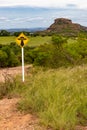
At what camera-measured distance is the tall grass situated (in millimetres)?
7395

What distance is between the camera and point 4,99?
377 inches

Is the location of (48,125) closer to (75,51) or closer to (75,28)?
(75,51)

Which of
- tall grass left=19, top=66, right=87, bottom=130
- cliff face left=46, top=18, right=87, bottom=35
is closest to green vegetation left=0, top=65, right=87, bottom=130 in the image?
tall grass left=19, top=66, right=87, bottom=130

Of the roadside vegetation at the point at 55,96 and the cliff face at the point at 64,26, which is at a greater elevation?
the roadside vegetation at the point at 55,96

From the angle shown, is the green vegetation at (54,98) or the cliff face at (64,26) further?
the cliff face at (64,26)

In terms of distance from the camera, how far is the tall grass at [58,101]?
24.3 ft

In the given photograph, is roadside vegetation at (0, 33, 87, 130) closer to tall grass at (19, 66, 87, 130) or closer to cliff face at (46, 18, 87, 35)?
tall grass at (19, 66, 87, 130)

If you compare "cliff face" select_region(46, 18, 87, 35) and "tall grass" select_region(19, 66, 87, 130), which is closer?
"tall grass" select_region(19, 66, 87, 130)

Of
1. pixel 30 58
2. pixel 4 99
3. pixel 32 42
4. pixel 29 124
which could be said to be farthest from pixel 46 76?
pixel 32 42

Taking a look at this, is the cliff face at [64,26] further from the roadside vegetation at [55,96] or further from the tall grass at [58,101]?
the tall grass at [58,101]

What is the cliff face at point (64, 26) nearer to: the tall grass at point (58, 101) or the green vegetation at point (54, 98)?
the green vegetation at point (54, 98)

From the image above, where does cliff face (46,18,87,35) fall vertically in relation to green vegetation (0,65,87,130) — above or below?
below

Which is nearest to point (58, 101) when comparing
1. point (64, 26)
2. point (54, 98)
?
point (54, 98)

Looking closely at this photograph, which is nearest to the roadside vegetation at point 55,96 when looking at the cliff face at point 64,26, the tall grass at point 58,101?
the tall grass at point 58,101
